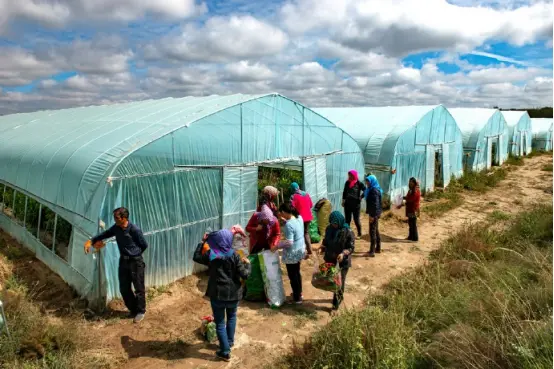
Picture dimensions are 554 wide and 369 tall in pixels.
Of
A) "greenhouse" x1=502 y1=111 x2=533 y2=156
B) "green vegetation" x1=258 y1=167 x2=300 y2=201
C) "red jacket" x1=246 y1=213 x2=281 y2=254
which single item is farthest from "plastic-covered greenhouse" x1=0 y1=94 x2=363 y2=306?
"greenhouse" x1=502 y1=111 x2=533 y2=156

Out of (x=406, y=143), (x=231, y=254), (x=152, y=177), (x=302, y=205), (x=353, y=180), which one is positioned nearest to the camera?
(x=231, y=254)

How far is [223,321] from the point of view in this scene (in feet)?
16.7

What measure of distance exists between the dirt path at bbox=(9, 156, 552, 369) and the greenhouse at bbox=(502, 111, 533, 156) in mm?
24709

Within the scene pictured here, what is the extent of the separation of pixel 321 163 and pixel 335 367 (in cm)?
715

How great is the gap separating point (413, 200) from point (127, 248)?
7.21 m

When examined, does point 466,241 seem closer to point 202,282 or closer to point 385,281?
point 385,281

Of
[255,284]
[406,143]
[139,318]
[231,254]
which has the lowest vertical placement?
[139,318]

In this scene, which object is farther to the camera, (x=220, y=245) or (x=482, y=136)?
(x=482, y=136)

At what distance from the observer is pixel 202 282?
25.9ft

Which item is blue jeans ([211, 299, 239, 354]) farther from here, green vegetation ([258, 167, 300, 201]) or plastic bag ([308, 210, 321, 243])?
green vegetation ([258, 167, 300, 201])

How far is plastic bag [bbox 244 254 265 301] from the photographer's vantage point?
6.88 meters

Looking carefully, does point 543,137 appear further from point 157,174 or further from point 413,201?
point 157,174

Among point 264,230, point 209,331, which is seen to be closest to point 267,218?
point 264,230

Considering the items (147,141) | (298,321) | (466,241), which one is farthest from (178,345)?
(466,241)
